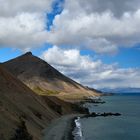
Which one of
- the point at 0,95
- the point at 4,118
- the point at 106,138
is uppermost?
the point at 0,95

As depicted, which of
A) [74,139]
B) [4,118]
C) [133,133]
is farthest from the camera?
[133,133]

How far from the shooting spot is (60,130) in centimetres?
7675

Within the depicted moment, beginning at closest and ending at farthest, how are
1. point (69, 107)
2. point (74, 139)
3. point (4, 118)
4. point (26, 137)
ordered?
point (26, 137)
point (4, 118)
point (74, 139)
point (69, 107)

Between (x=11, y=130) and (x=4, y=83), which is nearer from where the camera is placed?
(x=11, y=130)

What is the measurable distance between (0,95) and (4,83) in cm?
1857

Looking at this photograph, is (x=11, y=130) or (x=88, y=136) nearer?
(x=11, y=130)

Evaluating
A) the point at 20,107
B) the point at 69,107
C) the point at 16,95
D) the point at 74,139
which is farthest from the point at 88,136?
the point at 69,107

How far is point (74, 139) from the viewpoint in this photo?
66.1 m

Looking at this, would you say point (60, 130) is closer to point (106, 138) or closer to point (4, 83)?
point (106, 138)

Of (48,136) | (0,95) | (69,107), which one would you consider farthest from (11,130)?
(69,107)

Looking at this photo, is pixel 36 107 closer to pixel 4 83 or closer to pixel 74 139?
pixel 4 83

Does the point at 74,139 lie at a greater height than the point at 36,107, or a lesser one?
lesser

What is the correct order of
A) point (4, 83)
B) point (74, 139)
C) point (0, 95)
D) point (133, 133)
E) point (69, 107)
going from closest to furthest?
point (74, 139) < point (0, 95) < point (133, 133) < point (4, 83) < point (69, 107)

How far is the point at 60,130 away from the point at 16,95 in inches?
693
